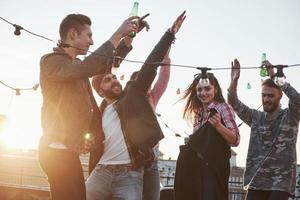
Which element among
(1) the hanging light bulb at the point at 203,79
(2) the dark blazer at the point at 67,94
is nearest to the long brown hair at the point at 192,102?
(1) the hanging light bulb at the point at 203,79

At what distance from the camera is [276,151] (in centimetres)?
407

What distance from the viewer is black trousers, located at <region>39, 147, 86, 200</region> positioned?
2.34 meters

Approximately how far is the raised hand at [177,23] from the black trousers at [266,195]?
77.9 inches

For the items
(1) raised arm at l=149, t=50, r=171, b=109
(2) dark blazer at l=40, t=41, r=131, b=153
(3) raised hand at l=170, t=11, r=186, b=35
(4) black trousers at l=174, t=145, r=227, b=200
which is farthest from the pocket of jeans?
(3) raised hand at l=170, t=11, r=186, b=35

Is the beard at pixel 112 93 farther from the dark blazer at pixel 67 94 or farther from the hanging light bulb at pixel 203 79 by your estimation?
the dark blazer at pixel 67 94

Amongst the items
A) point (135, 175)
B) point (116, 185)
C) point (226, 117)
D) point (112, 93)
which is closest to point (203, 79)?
point (226, 117)

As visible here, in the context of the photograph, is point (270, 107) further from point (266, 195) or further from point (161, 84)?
point (161, 84)

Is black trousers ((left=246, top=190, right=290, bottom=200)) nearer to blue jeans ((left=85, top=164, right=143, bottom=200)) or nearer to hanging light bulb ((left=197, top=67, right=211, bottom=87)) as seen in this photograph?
hanging light bulb ((left=197, top=67, right=211, bottom=87))

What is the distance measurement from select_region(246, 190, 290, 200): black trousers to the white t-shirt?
5.60ft

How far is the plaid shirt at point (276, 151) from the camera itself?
13.1 feet

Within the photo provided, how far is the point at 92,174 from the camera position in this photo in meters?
3.31

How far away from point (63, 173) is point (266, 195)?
253 centimetres

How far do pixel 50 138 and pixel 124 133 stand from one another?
0.97m

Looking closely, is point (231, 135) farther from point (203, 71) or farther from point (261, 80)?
point (261, 80)
